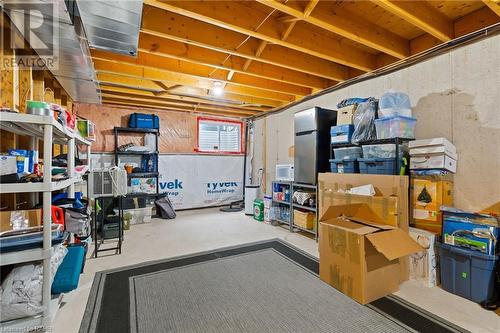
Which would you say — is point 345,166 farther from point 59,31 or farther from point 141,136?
point 141,136

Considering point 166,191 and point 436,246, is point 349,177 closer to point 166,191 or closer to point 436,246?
point 436,246

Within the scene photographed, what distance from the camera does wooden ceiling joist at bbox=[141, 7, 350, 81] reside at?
233 cm

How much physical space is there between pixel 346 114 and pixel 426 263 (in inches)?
77.8

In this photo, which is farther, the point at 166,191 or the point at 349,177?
the point at 166,191

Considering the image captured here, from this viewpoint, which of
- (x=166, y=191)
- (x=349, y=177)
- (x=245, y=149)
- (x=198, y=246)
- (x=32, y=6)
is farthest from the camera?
(x=245, y=149)

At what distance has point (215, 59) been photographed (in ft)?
10.4

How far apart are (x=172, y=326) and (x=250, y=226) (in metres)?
2.75

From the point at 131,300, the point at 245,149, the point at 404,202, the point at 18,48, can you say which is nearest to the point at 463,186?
the point at 404,202

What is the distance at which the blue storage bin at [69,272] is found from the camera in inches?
70.1

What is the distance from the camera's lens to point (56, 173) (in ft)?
7.79

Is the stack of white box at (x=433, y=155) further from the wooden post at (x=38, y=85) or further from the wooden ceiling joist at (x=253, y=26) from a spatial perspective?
the wooden post at (x=38, y=85)

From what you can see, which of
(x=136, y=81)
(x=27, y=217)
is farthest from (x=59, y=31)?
(x=136, y=81)

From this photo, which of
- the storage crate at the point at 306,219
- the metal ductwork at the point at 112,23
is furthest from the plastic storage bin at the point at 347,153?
the metal ductwork at the point at 112,23

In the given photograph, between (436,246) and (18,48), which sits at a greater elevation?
(18,48)
